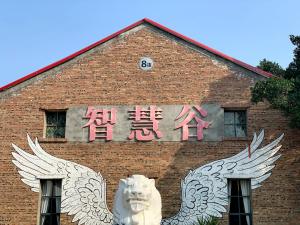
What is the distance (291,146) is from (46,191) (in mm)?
7007

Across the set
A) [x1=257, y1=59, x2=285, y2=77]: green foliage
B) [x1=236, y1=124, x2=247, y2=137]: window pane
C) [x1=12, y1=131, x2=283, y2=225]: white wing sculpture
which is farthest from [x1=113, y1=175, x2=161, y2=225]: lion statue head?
[x1=257, y1=59, x2=285, y2=77]: green foliage

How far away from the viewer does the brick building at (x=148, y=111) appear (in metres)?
14.3

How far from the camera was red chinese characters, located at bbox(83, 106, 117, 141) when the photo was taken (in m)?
14.9

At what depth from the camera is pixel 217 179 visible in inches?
563

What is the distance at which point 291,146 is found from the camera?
1451 centimetres

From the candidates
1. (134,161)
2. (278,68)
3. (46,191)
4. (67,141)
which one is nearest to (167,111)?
(134,161)

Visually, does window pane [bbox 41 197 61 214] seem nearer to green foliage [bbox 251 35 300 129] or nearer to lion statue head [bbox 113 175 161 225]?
lion statue head [bbox 113 175 161 225]

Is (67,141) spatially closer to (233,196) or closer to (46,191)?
(46,191)

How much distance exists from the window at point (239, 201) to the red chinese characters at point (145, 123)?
Answer: 8.27 feet

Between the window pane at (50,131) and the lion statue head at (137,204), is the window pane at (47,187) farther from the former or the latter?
the lion statue head at (137,204)

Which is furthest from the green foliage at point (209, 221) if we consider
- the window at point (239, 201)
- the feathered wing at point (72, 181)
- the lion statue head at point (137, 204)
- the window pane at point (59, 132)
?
the window pane at point (59, 132)

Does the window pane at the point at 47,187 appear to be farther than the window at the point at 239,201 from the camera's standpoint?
Yes

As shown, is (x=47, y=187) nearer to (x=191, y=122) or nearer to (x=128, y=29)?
(x=191, y=122)

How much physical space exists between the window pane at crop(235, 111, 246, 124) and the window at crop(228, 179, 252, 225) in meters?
1.75
